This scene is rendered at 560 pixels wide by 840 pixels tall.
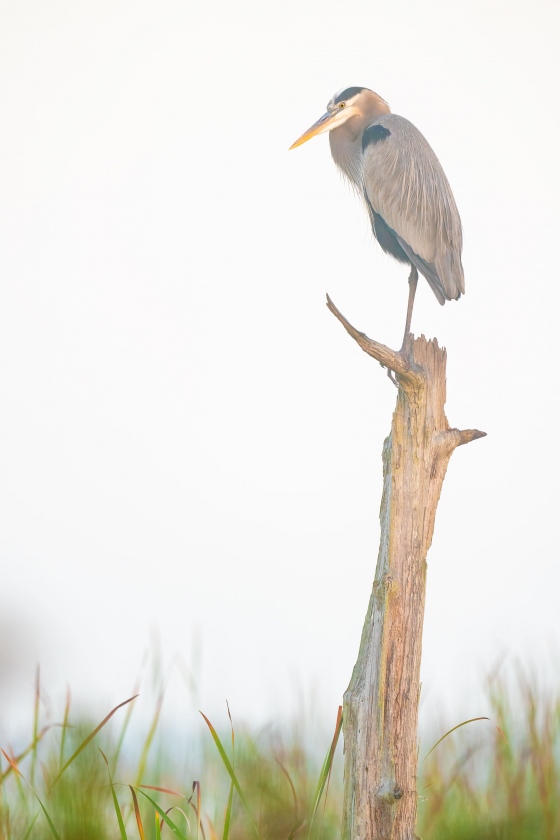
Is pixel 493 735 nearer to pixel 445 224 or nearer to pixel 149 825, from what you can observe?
pixel 149 825

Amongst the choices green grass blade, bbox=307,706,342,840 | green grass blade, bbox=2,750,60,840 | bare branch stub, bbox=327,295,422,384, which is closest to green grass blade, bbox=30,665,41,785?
green grass blade, bbox=2,750,60,840

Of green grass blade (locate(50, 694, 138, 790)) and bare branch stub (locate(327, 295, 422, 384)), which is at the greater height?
bare branch stub (locate(327, 295, 422, 384))

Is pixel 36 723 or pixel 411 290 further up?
pixel 411 290

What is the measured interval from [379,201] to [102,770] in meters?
3.04

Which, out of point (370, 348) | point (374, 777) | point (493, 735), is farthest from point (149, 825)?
point (370, 348)

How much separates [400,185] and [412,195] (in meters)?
0.08

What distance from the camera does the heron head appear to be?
4.72 m

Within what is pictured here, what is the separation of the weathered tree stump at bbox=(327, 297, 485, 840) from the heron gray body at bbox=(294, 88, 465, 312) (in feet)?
3.91

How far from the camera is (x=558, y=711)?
332 centimetres

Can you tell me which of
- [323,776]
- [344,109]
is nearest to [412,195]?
[344,109]

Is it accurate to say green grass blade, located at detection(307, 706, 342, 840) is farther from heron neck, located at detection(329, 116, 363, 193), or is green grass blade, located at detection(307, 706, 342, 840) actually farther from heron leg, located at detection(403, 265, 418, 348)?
heron neck, located at detection(329, 116, 363, 193)

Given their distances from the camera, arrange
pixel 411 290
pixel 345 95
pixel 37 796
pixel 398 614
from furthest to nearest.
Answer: pixel 345 95
pixel 411 290
pixel 398 614
pixel 37 796

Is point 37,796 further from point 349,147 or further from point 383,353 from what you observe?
point 349,147

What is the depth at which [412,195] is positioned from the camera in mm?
4430
